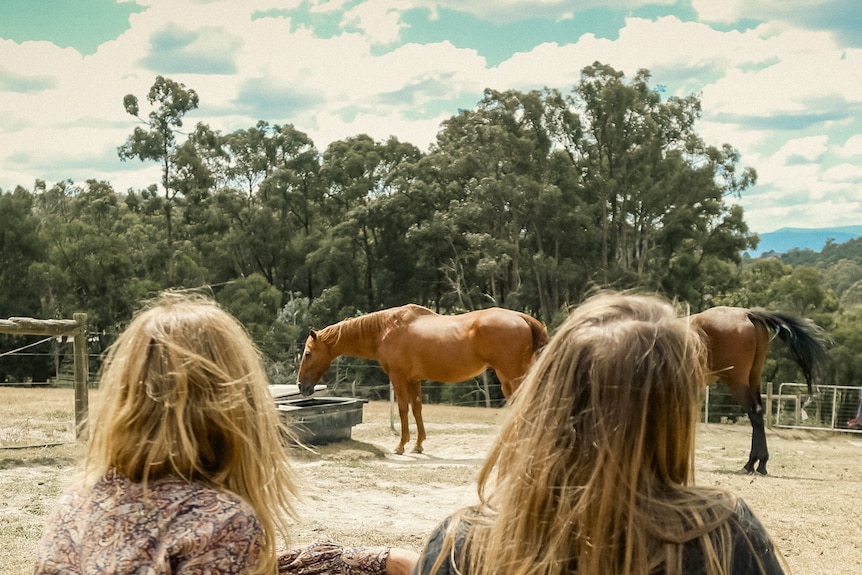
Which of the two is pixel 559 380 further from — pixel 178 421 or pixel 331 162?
pixel 331 162

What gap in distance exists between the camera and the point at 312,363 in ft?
34.5

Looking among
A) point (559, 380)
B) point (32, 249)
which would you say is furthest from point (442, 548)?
point (32, 249)

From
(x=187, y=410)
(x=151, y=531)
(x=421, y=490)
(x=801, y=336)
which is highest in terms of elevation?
(x=187, y=410)

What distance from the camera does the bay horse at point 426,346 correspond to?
941 centimetres

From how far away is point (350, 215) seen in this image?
33000 millimetres

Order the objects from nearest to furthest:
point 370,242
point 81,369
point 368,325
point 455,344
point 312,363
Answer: point 81,369 → point 455,344 → point 368,325 → point 312,363 → point 370,242

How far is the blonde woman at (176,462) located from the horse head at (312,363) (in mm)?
8701

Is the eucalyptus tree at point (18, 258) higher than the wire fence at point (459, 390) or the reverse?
higher

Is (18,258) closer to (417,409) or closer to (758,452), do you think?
(417,409)

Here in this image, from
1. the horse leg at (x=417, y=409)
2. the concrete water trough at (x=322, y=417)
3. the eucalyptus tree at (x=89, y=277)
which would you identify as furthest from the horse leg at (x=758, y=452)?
the eucalyptus tree at (x=89, y=277)

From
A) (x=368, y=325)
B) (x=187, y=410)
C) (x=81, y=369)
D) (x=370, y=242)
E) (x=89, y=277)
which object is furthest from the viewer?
(x=370, y=242)

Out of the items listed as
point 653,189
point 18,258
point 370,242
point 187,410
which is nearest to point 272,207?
point 370,242

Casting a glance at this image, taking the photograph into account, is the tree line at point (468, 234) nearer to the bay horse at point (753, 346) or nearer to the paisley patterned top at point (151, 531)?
the bay horse at point (753, 346)

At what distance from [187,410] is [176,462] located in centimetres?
10
